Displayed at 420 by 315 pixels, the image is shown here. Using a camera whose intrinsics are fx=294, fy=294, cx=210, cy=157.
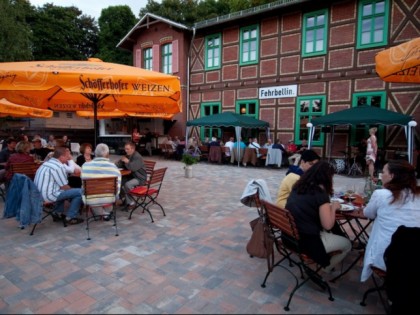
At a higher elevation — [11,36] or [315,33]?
[11,36]

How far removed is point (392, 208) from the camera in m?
2.43

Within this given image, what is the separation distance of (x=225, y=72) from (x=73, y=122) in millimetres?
13330

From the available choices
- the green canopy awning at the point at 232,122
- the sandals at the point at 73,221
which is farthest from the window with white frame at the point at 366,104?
the sandals at the point at 73,221

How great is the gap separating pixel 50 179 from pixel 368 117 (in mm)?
9154

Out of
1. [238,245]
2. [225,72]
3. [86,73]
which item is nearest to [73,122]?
[225,72]

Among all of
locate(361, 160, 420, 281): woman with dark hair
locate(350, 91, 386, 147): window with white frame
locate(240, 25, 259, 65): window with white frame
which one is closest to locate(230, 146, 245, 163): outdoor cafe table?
locate(350, 91, 386, 147): window with white frame

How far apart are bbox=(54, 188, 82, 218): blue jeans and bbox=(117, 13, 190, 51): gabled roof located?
1362cm

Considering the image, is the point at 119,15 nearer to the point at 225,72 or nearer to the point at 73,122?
the point at 73,122

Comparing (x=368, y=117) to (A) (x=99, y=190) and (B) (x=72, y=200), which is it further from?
(B) (x=72, y=200)

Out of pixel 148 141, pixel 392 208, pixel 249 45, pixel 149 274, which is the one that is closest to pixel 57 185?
pixel 149 274

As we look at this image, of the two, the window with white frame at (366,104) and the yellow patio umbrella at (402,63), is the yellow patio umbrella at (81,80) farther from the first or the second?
the window with white frame at (366,104)

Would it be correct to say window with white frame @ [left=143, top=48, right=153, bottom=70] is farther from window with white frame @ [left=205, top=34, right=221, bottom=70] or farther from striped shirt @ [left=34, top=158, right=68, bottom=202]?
striped shirt @ [left=34, top=158, right=68, bottom=202]

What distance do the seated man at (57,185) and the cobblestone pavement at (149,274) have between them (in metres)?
0.31

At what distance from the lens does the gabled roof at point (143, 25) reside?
15955mm
